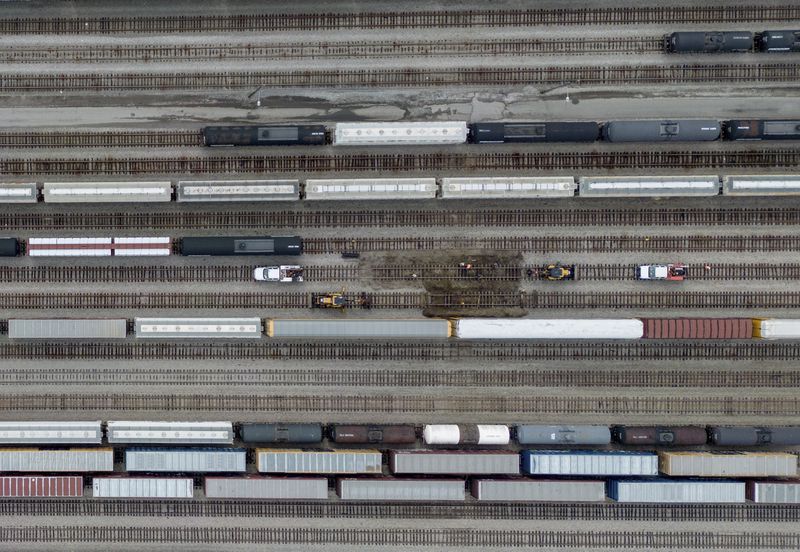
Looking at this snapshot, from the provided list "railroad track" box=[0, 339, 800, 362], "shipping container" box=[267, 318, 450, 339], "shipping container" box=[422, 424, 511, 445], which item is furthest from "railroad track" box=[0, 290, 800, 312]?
"shipping container" box=[422, 424, 511, 445]

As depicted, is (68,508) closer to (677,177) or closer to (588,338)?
(588,338)

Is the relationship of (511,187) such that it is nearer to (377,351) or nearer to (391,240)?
(391,240)

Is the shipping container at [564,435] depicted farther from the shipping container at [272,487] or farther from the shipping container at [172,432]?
the shipping container at [172,432]

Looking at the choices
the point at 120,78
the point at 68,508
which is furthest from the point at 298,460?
the point at 120,78

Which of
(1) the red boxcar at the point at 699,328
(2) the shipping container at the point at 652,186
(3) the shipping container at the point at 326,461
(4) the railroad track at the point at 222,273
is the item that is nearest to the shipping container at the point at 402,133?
(4) the railroad track at the point at 222,273

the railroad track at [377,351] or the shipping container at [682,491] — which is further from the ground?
the railroad track at [377,351]

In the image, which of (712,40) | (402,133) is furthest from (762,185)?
(402,133)
